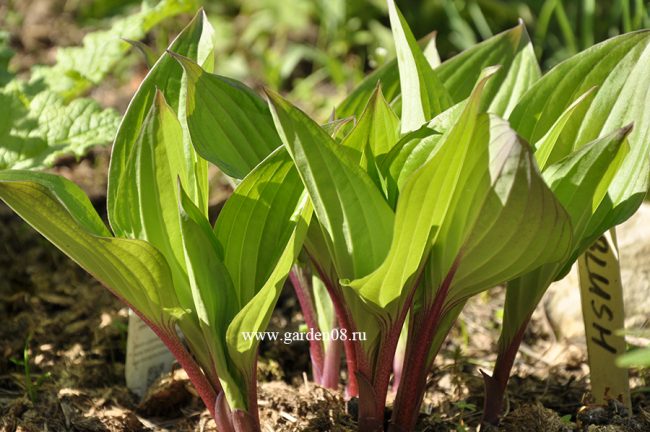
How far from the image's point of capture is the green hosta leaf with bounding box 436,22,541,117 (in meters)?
1.81

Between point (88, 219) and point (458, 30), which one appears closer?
point (88, 219)

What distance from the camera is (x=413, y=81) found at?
1580 mm

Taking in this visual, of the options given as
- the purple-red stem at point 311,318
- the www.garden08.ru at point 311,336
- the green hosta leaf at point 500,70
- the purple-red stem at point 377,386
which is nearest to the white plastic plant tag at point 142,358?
the www.garden08.ru at point 311,336

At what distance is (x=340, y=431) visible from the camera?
1610 millimetres

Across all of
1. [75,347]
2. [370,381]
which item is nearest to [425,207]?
[370,381]

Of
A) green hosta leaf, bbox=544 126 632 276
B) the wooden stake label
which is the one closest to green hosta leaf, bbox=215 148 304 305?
green hosta leaf, bbox=544 126 632 276

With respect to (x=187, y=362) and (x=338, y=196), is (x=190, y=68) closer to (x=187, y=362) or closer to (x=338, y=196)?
(x=338, y=196)

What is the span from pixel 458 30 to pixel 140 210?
2.06 meters

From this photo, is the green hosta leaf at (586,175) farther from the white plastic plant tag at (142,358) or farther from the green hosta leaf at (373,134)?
the white plastic plant tag at (142,358)

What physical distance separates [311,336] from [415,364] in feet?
1.22

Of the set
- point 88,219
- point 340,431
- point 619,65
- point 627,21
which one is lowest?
point 340,431

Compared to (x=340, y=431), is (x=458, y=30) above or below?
above

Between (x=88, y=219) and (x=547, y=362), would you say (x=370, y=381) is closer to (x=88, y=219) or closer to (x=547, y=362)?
Answer: (x=88, y=219)

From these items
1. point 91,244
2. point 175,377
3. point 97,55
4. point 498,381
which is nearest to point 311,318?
point 175,377
